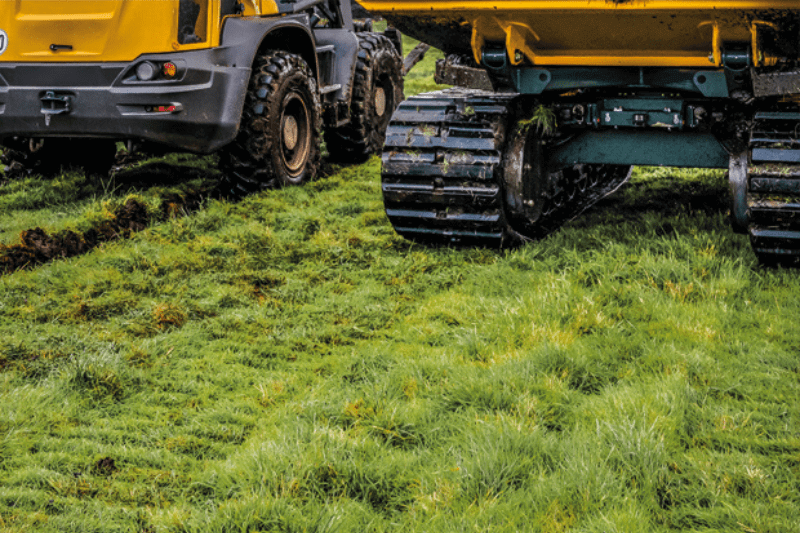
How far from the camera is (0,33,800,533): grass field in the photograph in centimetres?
277

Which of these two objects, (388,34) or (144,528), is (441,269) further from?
(388,34)

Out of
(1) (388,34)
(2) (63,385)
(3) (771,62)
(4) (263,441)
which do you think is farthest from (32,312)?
(1) (388,34)

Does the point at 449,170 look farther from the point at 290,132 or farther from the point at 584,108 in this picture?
the point at 290,132

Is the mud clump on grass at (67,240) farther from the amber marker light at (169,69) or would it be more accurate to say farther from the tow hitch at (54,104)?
the amber marker light at (169,69)

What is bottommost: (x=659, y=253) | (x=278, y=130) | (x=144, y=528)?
→ (x=144, y=528)

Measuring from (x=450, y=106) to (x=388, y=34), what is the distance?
5258 mm

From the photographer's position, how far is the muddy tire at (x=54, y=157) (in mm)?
7672

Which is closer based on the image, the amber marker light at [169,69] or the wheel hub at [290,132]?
the amber marker light at [169,69]

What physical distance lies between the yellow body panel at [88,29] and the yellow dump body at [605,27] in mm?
2035

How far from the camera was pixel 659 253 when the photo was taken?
201 inches

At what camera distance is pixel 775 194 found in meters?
4.67

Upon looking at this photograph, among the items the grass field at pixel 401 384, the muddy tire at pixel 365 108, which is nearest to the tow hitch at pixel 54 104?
Answer: the grass field at pixel 401 384

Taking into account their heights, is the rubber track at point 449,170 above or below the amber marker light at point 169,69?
below

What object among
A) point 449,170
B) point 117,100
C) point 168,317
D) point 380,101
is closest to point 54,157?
point 117,100
